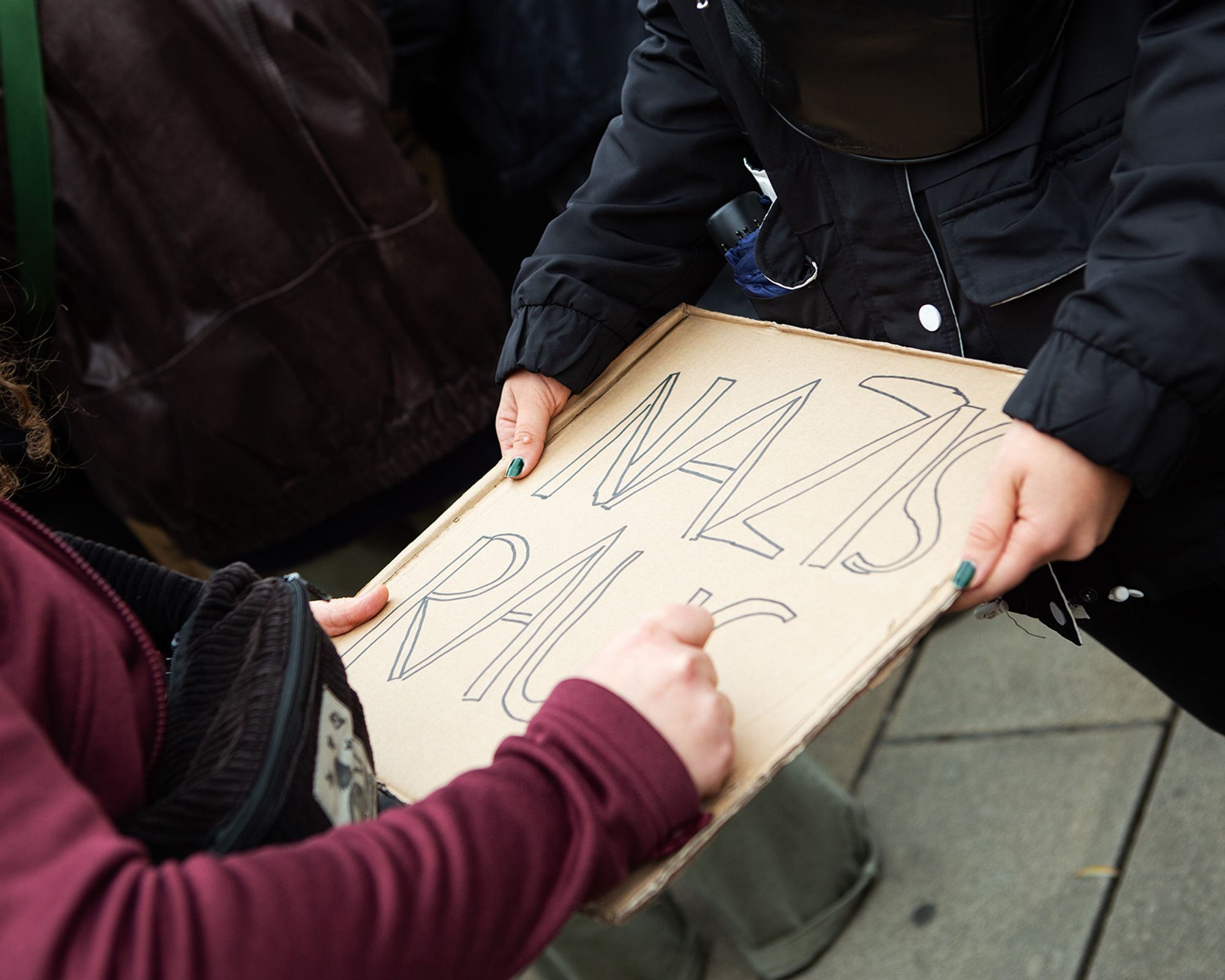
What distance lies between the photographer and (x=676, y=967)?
1.93m

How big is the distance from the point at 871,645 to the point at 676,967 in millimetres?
1345

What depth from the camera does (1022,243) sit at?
36.7 inches

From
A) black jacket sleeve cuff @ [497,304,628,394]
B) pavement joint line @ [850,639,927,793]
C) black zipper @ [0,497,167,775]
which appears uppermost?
black zipper @ [0,497,167,775]

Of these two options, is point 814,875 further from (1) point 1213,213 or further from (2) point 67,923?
(2) point 67,923

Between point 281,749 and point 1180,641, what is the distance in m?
0.85

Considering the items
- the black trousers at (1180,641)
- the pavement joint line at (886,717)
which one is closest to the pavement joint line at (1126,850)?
the pavement joint line at (886,717)

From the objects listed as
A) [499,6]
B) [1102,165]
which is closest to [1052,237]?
[1102,165]

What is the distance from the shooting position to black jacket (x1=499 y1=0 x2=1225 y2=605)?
30.8 inches

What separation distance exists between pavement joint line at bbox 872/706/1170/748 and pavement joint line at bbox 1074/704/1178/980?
0.15 ft

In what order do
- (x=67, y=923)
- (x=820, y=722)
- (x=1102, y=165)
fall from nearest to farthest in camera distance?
(x=67, y=923), (x=820, y=722), (x=1102, y=165)

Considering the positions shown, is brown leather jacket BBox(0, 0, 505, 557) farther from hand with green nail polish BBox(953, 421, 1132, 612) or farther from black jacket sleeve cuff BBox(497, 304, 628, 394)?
hand with green nail polish BBox(953, 421, 1132, 612)

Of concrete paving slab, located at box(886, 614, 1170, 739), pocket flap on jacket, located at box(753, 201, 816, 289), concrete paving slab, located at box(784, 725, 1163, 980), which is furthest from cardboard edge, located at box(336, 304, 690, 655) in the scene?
concrete paving slab, located at box(886, 614, 1170, 739)

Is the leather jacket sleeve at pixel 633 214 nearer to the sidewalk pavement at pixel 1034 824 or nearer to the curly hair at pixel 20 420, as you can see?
the curly hair at pixel 20 420

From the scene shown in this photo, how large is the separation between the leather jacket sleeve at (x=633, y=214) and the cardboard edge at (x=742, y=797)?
20.7 inches
